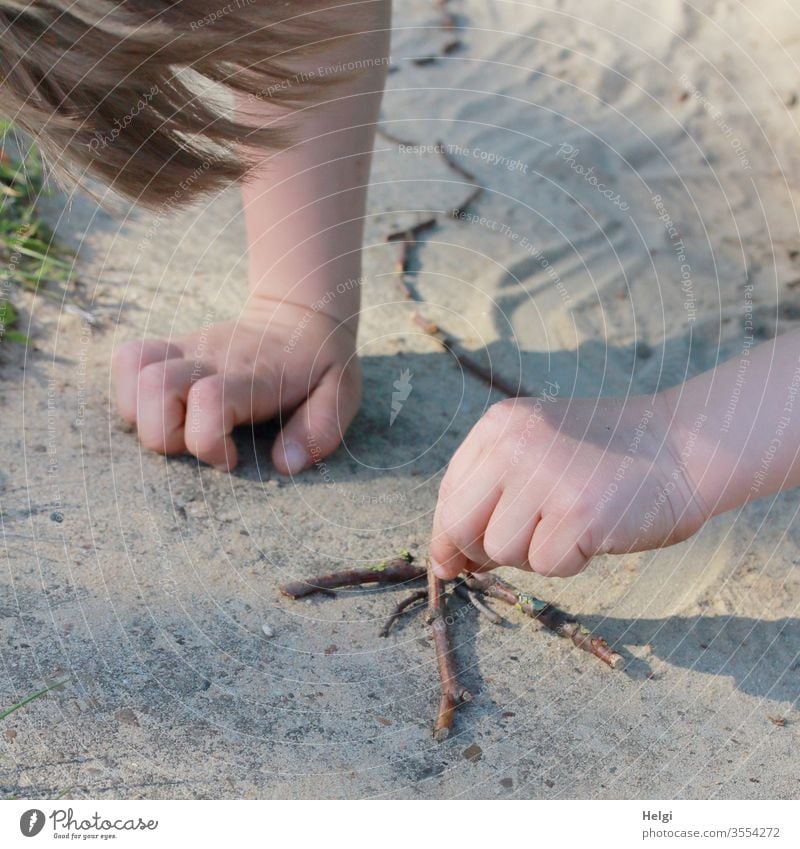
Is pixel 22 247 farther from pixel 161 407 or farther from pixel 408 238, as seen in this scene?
pixel 408 238

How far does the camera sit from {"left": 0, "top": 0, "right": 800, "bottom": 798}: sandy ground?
1.14 metres

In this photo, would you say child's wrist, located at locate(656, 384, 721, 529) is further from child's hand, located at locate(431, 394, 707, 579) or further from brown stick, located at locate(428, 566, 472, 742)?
brown stick, located at locate(428, 566, 472, 742)

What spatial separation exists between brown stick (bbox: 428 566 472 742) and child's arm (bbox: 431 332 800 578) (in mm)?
49

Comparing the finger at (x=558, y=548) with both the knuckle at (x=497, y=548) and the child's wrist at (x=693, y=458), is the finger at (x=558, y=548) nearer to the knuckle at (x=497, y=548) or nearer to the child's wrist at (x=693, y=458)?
the knuckle at (x=497, y=548)

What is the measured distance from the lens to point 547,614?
4.32 ft

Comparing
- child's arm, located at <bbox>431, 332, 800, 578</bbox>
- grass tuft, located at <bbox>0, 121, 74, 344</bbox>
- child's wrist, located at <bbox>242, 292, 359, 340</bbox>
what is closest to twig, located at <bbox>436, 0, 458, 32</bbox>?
grass tuft, located at <bbox>0, 121, 74, 344</bbox>

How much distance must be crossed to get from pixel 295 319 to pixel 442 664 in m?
0.68

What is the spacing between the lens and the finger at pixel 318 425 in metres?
1.56

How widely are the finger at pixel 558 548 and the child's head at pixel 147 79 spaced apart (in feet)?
1.93

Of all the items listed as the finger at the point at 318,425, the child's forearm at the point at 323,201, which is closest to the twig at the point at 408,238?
the child's forearm at the point at 323,201

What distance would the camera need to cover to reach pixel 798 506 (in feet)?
5.04

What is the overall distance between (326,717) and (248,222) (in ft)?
2.96
